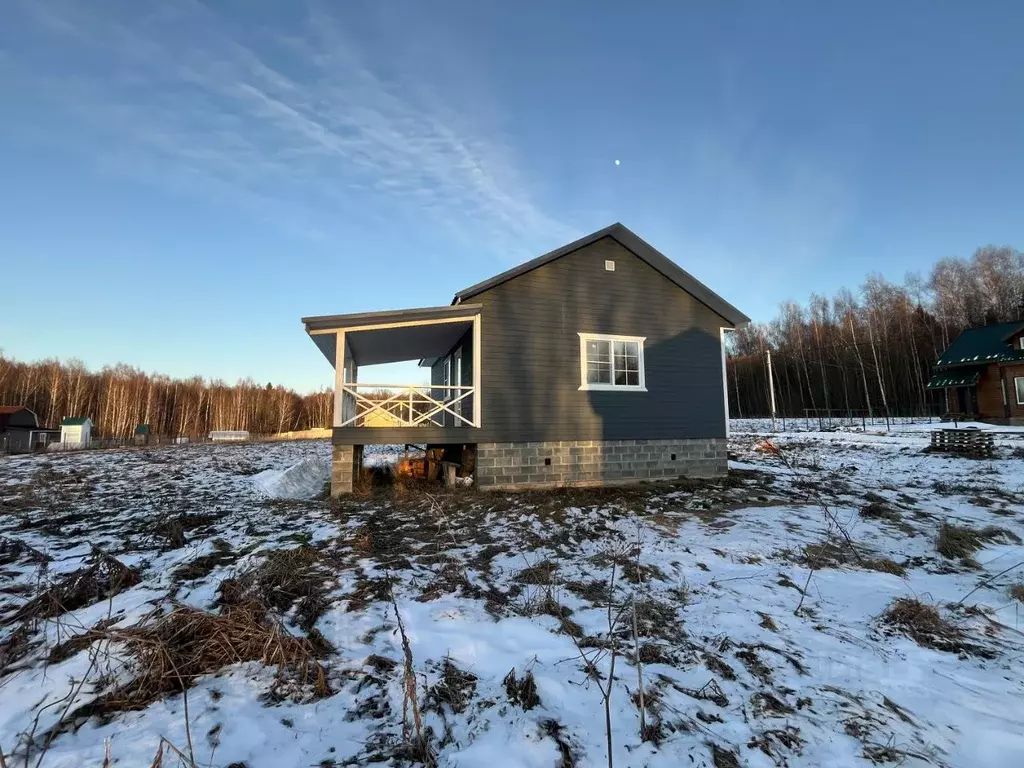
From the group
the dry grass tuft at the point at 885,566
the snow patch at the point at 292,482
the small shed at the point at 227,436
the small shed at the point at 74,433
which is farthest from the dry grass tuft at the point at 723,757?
the small shed at the point at 227,436

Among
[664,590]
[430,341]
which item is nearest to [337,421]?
[430,341]

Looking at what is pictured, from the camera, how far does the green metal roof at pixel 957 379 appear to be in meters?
25.9

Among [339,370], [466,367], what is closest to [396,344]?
[466,367]

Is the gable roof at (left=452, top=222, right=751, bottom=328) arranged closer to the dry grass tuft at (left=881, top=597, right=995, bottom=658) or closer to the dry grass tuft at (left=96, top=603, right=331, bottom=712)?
the dry grass tuft at (left=96, top=603, right=331, bottom=712)

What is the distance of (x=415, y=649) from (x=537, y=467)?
7.40m

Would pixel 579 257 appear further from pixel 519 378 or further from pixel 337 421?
pixel 337 421

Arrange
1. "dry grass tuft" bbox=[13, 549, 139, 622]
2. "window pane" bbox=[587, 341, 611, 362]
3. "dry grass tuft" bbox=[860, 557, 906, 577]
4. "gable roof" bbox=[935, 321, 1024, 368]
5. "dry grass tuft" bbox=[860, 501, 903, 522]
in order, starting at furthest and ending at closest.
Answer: "gable roof" bbox=[935, 321, 1024, 368] → "window pane" bbox=[587, 341, 611, 362] → "dry grass tuft" bbox=[860, 501, 903, 522] → "dry grass tuft" bbox=[860, 557, 906, 577] → "dry grass tuft" bbox=[13, 549, 139, 622]

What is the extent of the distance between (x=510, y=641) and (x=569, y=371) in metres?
8.00

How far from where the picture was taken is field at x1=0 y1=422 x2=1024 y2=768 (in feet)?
8.85

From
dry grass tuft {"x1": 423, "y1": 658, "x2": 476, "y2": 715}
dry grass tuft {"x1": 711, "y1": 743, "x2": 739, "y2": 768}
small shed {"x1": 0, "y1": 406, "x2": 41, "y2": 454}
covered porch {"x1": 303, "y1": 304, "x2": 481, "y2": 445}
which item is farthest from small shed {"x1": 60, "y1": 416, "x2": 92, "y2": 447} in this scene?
dry grass tuft {"x1": 711, "y1": 743, "x2": 739, "y2": 768}

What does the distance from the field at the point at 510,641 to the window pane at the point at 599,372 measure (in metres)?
4.50

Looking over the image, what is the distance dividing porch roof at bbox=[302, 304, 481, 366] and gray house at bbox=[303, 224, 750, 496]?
31 mm

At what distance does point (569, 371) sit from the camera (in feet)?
→ 37.0

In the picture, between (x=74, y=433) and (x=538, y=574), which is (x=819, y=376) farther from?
(x=74, y=433)
